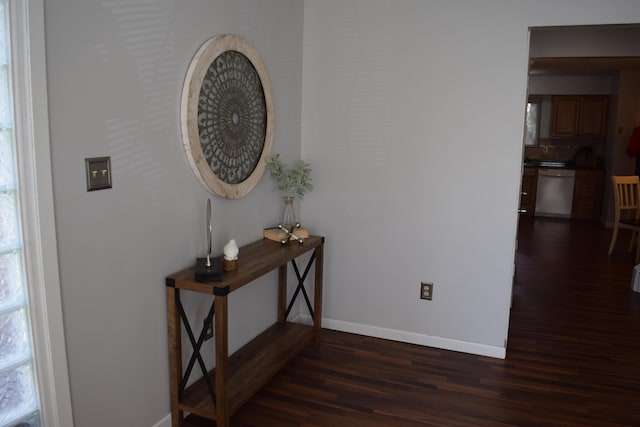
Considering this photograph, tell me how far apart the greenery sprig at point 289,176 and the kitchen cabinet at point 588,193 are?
6.82 m

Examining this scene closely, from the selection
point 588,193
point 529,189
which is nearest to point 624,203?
point 588,193

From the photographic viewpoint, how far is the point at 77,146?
6.00 ft

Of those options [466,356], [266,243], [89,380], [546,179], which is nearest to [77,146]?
[89,380]

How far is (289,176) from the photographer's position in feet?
10.8

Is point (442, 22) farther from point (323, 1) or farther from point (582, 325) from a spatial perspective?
point (582, 325)

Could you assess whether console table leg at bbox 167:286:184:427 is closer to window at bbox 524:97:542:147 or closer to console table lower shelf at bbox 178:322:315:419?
console table lower shelf at bbox 178:322:315:419

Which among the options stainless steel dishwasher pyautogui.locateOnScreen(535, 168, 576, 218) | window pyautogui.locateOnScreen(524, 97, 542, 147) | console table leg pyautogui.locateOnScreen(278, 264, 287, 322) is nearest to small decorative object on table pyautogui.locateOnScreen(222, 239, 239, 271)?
console table leg pyautogui.locateOnScreen(278, 264, 287, 322)

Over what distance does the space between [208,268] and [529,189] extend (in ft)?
25.8

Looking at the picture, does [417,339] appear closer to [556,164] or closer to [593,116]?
[556,164]

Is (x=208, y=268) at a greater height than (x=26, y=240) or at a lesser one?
lesser

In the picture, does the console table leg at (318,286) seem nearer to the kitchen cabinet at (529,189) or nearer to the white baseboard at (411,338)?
the white baseboard at (411,338)

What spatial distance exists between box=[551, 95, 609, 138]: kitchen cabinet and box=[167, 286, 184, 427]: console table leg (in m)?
8.42

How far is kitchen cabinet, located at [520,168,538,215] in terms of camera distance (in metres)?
9.02

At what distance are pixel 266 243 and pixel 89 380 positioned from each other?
51.8 inches
